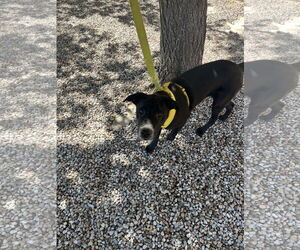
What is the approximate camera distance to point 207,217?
11.7ft

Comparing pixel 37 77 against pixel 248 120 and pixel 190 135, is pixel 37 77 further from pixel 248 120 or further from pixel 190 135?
pixel 248 120

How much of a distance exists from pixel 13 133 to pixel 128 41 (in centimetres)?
350

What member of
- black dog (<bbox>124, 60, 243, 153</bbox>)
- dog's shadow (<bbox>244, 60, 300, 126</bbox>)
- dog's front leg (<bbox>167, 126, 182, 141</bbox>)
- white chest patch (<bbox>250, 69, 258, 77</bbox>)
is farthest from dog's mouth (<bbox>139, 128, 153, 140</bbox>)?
white chest patch (<bbox>250, 69, 258, 77</bbox>)

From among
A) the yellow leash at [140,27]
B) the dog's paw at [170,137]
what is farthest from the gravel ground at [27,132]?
the yellow leash at [140,27]

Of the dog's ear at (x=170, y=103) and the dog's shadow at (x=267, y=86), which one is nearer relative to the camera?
the dog's ear at (x=170, y=103)

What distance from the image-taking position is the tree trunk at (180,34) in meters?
4.72

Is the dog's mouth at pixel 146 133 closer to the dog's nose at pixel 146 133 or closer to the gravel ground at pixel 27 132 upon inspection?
the dog's nose at pixel 146 133

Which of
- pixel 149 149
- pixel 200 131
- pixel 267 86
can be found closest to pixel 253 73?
pixel 267 86

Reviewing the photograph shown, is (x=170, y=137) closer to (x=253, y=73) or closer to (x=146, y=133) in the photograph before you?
(x=146, y=133)

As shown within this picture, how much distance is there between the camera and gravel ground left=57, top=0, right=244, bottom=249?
11.3 ft

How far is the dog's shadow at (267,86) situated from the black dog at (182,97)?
0.96 meters

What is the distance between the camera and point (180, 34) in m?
4.96

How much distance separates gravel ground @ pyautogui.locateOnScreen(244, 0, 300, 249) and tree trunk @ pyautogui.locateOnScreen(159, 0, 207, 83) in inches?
61.6

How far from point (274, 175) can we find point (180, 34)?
2.57 metres
